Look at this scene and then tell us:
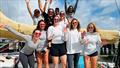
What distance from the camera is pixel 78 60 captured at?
9969 mm

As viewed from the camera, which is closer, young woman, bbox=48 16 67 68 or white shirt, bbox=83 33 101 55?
young woman, bbox=48 16 67 68

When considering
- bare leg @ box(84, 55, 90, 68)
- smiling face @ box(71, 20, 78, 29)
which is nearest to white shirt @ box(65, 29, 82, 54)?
smiling face @ box(71, 20, 78, 29)

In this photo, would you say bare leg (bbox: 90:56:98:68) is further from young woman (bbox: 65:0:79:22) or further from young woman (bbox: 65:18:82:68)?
young woman (bbox: 65:0:79:22)

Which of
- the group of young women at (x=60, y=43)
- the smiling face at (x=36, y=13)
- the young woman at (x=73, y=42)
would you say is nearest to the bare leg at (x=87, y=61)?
the group of young women at (x=60, y=43)

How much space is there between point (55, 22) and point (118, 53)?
3.40 m

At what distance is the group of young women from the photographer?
9.62 meters

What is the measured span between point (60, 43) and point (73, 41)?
1.21 feet

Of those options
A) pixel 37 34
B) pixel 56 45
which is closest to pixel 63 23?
pixel 56 45

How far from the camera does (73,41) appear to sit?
9.80 m

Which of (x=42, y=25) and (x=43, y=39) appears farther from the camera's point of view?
(x=43, y=39)

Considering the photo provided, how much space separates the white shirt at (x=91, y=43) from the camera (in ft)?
32.7

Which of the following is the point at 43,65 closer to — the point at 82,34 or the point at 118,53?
the point at 82,34

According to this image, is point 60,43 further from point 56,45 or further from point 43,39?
point 43,39

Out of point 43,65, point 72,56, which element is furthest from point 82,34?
point 43,65
